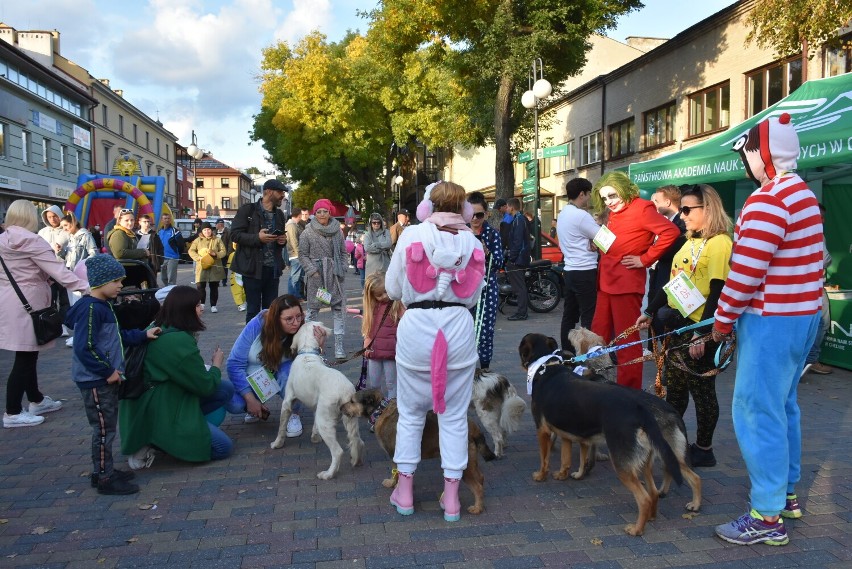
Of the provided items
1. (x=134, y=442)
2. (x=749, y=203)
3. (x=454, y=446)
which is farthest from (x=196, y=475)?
(x=749, y=203)

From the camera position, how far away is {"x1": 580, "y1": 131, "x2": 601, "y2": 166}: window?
26.9 m

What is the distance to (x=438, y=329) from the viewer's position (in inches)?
138

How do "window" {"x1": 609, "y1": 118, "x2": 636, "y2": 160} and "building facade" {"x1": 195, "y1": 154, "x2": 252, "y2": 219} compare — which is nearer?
"window" {"x1": 609, "y1": 118, "x2": 636, "y2": 160}

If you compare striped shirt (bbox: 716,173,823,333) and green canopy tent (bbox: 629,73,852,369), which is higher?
green canopy tent (bbox: 629,73,852,369)

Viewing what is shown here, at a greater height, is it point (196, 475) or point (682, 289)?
point (682, 289)

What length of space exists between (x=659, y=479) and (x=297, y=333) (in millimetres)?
2799

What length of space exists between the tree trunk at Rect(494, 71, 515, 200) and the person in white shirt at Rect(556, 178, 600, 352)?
12.2 metres

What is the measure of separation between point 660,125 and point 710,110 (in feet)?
8.71

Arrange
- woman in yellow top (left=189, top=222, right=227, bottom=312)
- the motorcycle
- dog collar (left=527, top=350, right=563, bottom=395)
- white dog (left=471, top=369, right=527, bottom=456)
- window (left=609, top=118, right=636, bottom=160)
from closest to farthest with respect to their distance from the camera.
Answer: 1. dog collar (left=527, top=350, right=563, bottom=395)
2. white dog (left=471, top=369, right=527, bottom=456)
3. the motorcycle
4. woman in yellow top (left=189, top=222, right=227, bottom=312)
5. window (left=609, top=118, right=636, bottom=160)

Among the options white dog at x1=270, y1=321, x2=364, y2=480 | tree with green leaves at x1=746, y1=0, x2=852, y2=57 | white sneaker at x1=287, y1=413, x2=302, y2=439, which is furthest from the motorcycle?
white dog at x1=270, y1=321, x2=364, y2=480

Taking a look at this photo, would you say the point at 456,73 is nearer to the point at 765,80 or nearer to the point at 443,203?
the point at 765,80

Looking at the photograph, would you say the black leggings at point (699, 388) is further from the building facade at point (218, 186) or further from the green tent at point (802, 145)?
the building facade at point (218, 186)

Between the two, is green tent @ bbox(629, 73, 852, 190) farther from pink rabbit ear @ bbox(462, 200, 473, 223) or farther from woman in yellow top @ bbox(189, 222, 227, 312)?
woman in yellow top @ bbox(189, 222, 227, 312)

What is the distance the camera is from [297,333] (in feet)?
16.7
